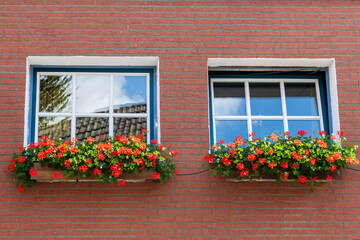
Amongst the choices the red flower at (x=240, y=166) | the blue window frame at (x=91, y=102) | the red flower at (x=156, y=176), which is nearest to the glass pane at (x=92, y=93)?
the blue window frame at (x=91, y=102)

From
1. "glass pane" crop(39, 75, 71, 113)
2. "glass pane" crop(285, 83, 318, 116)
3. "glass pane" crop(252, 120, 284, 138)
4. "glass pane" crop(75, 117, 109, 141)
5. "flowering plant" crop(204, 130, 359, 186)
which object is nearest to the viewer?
"flowering plant" crop(204, 130, 359, 186)

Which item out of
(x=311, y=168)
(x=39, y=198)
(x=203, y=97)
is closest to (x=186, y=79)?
(x=203, y=97)

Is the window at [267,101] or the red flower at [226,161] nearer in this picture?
the red flower at [226,161]

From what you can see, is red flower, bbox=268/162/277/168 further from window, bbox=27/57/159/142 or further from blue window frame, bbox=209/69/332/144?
window, bbox=27/57/159/142

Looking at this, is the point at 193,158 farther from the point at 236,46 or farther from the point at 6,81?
the point at 6,81

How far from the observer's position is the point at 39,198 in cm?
575

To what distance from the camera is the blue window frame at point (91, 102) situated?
619 cm

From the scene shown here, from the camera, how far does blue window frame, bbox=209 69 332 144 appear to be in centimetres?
640

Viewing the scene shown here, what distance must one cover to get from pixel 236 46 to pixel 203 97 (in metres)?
0.72

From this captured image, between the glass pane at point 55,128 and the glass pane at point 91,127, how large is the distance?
116 mm

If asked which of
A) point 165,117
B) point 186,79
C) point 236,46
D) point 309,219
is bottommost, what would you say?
point 309,219

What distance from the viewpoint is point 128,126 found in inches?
245

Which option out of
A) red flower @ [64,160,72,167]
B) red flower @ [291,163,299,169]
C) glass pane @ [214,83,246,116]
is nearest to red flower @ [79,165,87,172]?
red flower @ [64,160,72,167]

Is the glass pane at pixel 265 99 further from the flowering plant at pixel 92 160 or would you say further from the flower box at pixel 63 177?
the flower box at pixel 63 177
